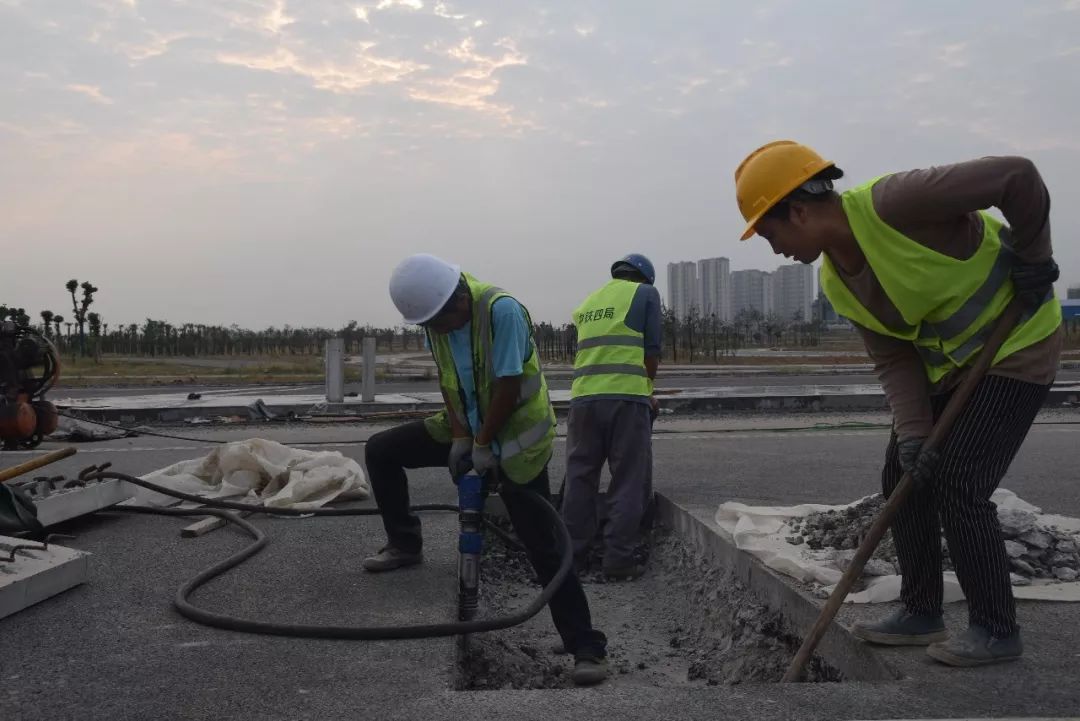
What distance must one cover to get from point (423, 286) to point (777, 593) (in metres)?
2.02

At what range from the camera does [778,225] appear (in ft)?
9.62

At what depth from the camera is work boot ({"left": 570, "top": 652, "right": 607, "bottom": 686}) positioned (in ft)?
11.1

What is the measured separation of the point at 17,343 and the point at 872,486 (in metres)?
5.54

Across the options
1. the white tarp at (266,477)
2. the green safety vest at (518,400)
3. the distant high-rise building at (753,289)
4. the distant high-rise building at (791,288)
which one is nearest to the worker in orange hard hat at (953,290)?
the green safety vest at (518,400)

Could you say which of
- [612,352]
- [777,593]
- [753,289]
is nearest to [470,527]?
[777,593]

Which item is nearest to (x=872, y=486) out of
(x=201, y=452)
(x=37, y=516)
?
(x=37, y=516)

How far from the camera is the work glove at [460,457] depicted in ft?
12.5

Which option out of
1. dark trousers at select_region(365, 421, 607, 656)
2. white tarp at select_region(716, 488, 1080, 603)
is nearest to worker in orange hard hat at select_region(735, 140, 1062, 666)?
white tarp at select_region(716, 488, 1080, 603)

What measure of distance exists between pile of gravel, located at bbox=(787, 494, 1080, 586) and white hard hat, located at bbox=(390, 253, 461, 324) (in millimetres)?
2097

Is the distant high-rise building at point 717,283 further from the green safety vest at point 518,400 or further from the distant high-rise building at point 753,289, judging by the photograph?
the green safety vest at point 518,400

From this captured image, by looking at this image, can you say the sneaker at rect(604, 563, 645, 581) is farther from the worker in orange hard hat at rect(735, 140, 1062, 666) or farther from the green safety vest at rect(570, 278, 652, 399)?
the worker in orange hard hat at rect(735, 140, 1062, 666)

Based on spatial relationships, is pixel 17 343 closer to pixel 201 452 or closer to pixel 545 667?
pixel 545 667

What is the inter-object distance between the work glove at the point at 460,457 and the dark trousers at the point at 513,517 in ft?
0.74

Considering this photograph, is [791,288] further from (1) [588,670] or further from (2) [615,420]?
(1) [588,670]
